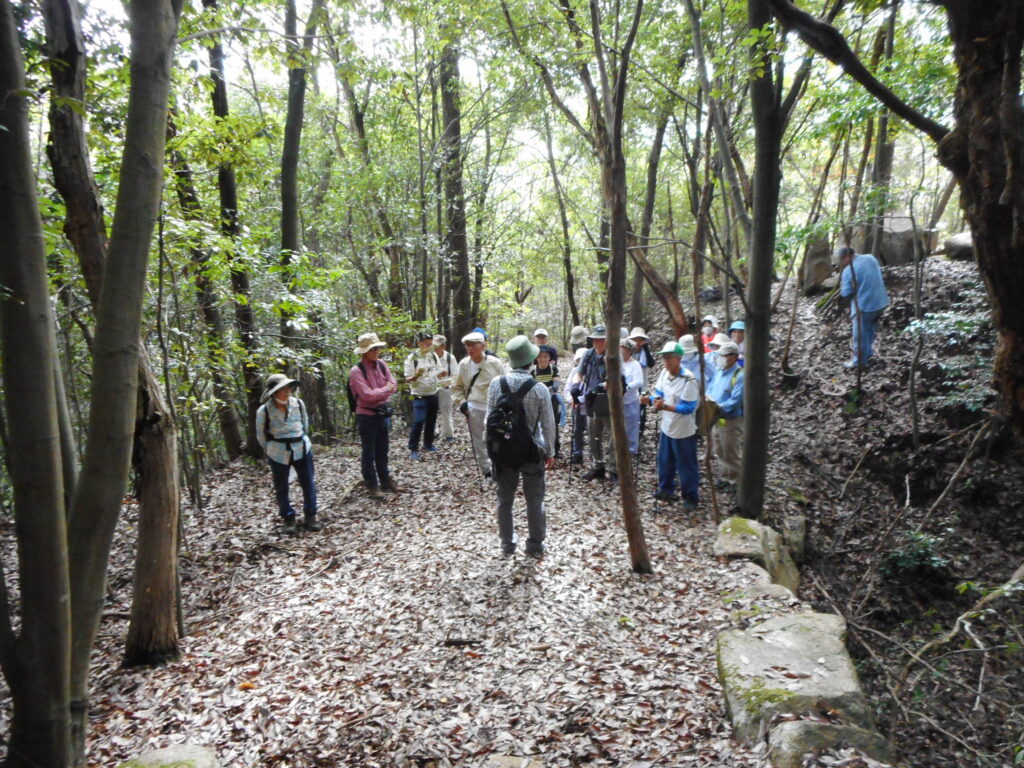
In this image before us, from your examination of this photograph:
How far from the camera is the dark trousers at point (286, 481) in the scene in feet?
23.2

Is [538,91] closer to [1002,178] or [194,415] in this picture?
[194,415]

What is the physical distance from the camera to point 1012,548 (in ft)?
23.1

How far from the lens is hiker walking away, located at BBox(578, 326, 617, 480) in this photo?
8539 millimetres

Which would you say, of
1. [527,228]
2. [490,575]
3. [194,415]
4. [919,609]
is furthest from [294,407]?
[527,228]

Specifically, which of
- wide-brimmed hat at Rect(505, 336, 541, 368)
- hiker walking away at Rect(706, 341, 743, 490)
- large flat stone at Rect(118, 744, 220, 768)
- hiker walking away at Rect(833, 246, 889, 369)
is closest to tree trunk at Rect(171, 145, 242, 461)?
wide-brimmed hat at Rect(505, 336, 541, 368)

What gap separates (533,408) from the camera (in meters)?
5.65

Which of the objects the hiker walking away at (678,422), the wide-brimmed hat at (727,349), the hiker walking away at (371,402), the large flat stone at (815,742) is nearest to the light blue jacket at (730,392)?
the wide-brimmed hat at (727,349)

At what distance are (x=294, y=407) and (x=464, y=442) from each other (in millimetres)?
4961

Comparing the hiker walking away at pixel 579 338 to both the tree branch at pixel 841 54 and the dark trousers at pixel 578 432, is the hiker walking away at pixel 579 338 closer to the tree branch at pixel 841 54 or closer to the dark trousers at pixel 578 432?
the dark trousers at pixel 578 432

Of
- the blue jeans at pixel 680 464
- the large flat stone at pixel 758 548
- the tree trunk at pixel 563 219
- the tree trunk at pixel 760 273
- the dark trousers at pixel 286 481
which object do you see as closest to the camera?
the large flat stone at pixel 758 548

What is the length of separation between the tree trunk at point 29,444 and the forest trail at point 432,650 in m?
1.24

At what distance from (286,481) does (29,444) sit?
4.70 meters

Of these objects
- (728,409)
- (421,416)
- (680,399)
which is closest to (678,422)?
(680,399)

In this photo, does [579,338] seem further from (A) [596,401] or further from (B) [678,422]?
(B) [678,422]
